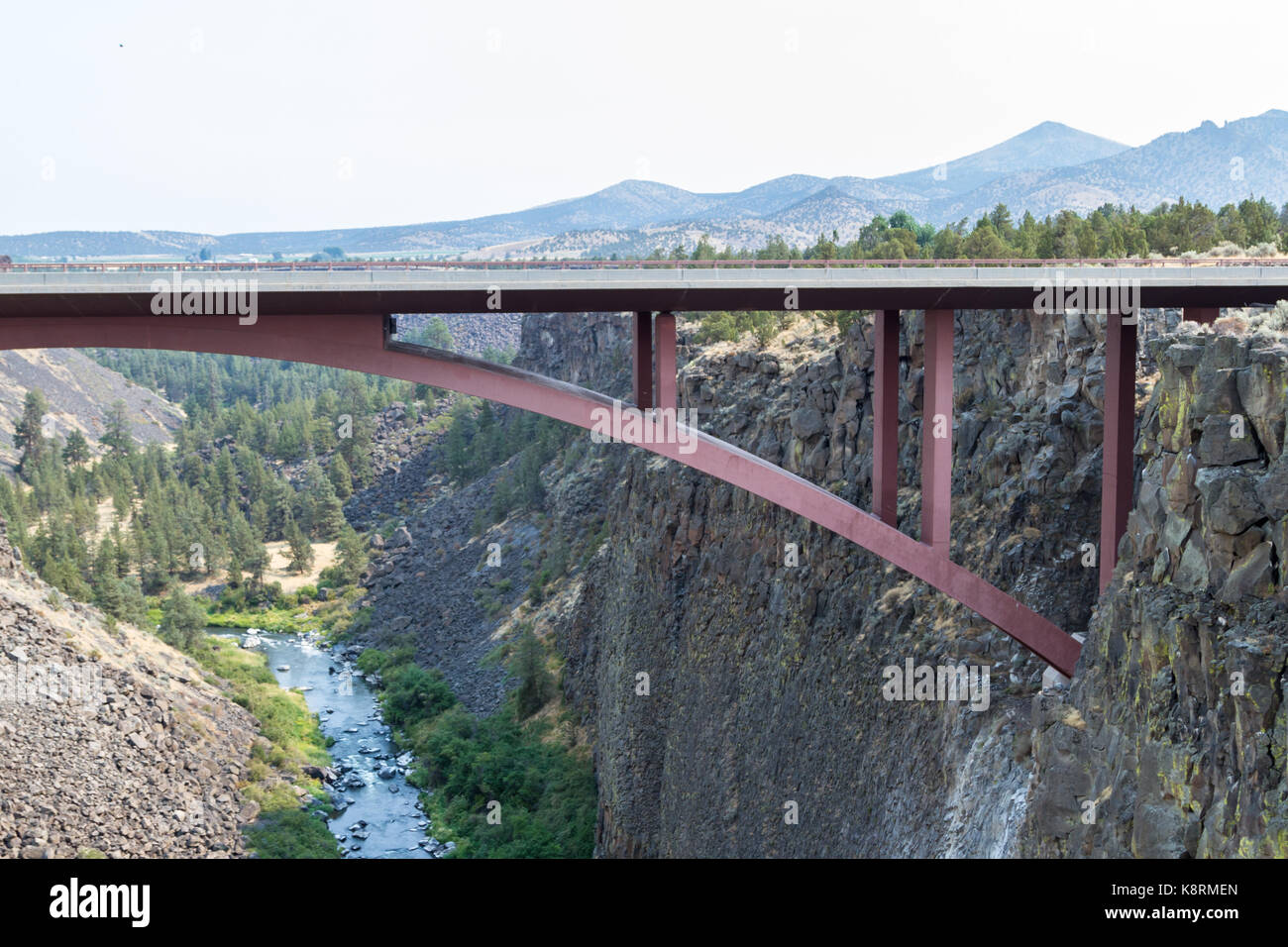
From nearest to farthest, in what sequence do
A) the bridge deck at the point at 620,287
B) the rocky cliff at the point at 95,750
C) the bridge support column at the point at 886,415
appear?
the bridge deck at the point at 620,287 → the bridge support column at the point at 886,415 → the rocky cliff at the point at 95,750

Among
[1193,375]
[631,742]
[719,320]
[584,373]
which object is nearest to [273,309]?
[1193,375]

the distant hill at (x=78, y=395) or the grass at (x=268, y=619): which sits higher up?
the distant hill at (x=78, y=395)

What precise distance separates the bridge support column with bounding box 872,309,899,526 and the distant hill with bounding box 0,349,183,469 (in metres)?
96.5

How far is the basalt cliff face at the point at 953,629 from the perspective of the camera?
12.8m

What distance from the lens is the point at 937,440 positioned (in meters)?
18.6

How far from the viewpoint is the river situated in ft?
133

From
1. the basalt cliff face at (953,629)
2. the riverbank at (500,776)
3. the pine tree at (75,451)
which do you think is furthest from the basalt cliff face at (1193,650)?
the pine tree at (75,451)

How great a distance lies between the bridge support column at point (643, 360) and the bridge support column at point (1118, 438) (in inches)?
274

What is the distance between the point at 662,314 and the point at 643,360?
821 mm

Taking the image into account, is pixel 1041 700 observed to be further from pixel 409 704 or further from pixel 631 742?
pixel 409 704

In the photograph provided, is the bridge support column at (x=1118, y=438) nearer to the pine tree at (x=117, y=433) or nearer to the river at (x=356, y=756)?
the river at (x=356, y=756)

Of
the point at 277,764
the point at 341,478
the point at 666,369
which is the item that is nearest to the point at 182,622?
the point at 277,764

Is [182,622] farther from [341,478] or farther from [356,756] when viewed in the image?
[341,478]

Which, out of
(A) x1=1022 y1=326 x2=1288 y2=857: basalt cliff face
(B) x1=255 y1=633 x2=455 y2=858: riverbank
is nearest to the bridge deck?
(A) x1=1022 y1=326 x2=1288 y2=857: basalt cliff face
